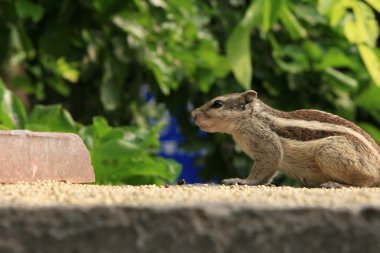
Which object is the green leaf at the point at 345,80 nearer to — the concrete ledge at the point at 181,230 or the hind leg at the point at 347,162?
the hind leg at the point at 347,162

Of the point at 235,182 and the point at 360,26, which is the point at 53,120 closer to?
the point at 235,182

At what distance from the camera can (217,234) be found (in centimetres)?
143

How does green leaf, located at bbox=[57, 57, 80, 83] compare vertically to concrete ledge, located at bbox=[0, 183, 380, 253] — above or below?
below

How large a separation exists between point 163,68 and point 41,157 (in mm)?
2486

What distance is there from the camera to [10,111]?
4.08 m

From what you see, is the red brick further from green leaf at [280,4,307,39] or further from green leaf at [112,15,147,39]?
green leaf at [112,15,147,39]

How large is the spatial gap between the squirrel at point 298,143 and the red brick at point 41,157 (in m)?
0.60

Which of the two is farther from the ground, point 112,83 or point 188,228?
point 188,228

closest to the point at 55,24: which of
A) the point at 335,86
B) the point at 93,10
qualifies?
the point at 93,10

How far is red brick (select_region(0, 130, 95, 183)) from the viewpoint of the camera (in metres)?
2.29

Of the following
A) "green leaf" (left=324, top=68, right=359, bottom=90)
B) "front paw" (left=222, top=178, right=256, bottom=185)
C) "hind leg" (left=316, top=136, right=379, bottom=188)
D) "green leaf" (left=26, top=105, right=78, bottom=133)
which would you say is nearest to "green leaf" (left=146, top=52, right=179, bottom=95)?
"green leaf" (left=26, top=105, right=78, bottom=133)

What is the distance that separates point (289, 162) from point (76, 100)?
3.11m

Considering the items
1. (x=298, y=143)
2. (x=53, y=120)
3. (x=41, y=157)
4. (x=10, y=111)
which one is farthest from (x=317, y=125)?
(x=10, y=111)

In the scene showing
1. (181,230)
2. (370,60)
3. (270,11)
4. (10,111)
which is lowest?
(10,111)
